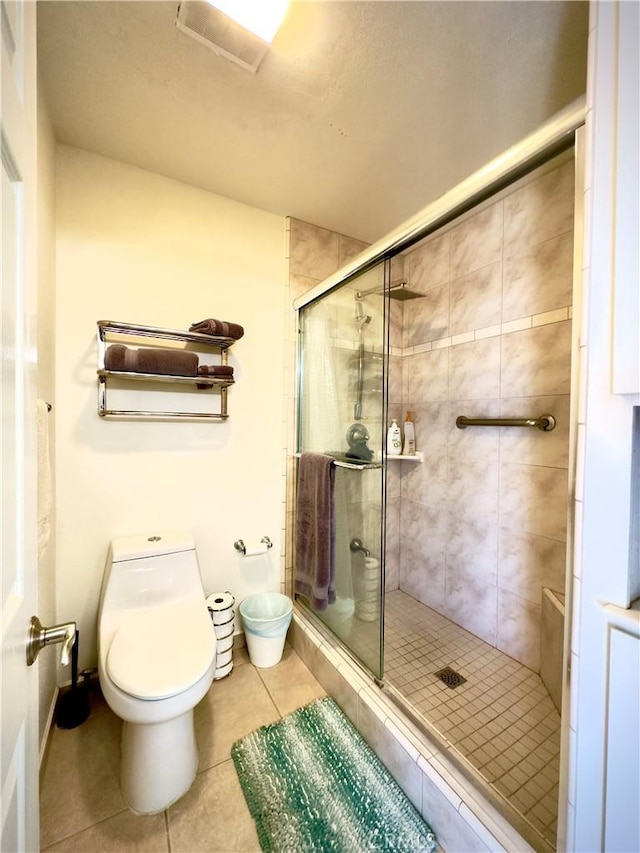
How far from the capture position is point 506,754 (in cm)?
125

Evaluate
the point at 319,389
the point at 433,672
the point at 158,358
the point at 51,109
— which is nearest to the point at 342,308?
the point at 319,389

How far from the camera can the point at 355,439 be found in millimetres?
1692

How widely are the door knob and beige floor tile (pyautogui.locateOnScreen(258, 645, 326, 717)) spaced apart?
1281mm

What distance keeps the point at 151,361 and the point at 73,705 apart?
1.50 metres

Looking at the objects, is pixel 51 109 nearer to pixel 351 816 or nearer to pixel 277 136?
pixel 277 136

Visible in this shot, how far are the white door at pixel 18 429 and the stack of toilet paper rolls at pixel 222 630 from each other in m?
1.08

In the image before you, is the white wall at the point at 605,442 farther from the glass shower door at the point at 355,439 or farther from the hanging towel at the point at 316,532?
the hanging towel at the point at 316,532

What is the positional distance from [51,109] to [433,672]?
291 centimetres

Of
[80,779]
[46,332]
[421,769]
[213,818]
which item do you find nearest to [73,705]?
[80,779]

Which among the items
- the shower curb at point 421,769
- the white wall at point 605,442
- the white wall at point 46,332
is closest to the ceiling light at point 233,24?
the white wall at point 46,332

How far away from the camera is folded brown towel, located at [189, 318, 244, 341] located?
5.35 feet

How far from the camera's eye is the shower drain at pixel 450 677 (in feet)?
5.24

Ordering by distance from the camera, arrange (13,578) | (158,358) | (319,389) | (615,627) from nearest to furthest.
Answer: (13,578), (615,627), (158,358), (319,389)

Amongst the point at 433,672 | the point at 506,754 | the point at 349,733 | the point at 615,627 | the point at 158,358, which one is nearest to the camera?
the point at 615,627
